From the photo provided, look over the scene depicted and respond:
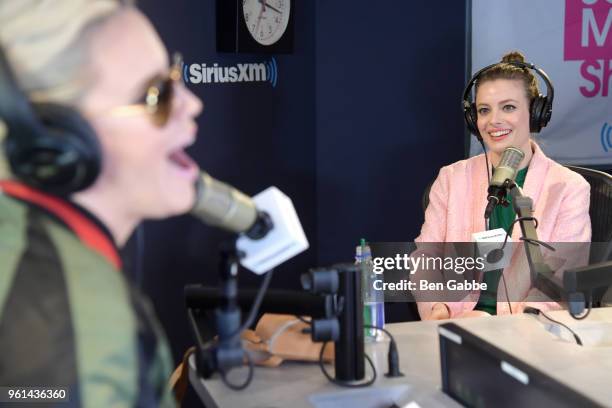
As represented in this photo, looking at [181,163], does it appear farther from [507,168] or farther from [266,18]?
[266,18]

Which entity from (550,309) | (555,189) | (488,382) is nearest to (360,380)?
(488,382)

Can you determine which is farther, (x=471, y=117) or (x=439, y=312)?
(x=471, y=117)

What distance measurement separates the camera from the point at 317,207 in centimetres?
359

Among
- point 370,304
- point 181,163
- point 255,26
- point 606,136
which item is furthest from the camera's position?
point 606,136

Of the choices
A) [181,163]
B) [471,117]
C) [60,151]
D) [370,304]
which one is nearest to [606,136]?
[471,117]

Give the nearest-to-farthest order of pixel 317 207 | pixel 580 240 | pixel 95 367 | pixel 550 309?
pixel 95 367, pixel 550 309, pixel 580 240, pixel 317 207

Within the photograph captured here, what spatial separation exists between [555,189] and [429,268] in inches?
19.4

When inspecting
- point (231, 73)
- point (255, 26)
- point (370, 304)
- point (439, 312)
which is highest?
point (255, 26)

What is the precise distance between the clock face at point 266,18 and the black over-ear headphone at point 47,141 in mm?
2498

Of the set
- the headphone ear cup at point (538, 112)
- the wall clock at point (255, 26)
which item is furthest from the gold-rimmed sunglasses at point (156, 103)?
the wall clock at point (255, 26)

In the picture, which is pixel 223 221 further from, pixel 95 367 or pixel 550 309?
pixel 550 309

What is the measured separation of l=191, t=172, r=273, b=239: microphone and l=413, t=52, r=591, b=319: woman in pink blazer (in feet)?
5.42

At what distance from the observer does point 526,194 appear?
2.75 meters

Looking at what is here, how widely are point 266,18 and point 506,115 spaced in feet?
3.39
